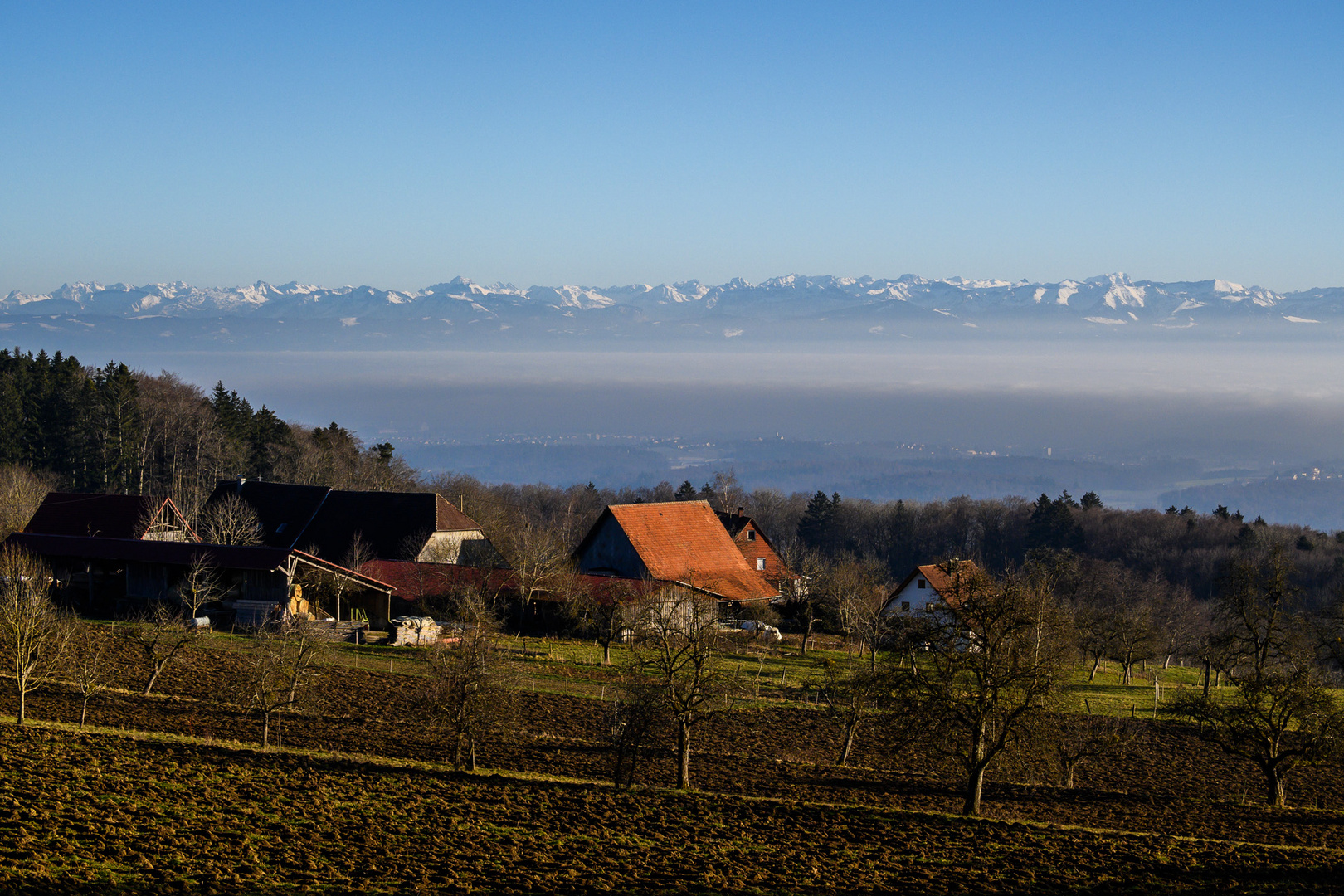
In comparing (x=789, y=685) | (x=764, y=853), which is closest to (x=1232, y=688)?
(x=789, y=685)

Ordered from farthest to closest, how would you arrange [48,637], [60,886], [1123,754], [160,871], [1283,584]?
1. [1283,584]
2. [1123,754]
3. [48,637]
4. [160,871]
5. [60,886]

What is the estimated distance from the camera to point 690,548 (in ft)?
205

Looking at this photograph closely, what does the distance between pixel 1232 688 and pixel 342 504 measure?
4993cm

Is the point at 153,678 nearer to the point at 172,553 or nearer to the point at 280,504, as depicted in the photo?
the point at 172,553

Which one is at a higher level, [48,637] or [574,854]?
[48,637]

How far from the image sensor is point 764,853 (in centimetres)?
2144

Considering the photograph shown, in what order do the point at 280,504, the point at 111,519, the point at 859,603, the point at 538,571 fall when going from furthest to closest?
the point at 280,504
the point at 111,519
the point at 859,603
the point at 538,571

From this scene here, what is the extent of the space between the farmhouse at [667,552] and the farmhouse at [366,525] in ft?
20.1

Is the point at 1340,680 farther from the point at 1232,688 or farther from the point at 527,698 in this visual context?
the point at 527,698

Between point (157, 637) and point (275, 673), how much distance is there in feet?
24.6

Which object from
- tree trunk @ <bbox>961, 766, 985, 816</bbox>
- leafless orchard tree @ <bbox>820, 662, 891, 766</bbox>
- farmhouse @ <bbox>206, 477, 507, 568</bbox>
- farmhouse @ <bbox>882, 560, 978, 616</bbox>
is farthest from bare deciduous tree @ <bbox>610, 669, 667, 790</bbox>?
farmhouse @ <bbox>882, 560, 978, 616</bbox>

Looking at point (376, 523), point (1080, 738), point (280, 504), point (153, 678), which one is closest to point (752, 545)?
point (376, 523)

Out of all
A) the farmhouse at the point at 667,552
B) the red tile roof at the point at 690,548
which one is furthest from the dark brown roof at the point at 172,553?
the red tile roof at the point at 690,548

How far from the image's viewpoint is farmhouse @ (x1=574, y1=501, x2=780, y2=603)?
195ft
